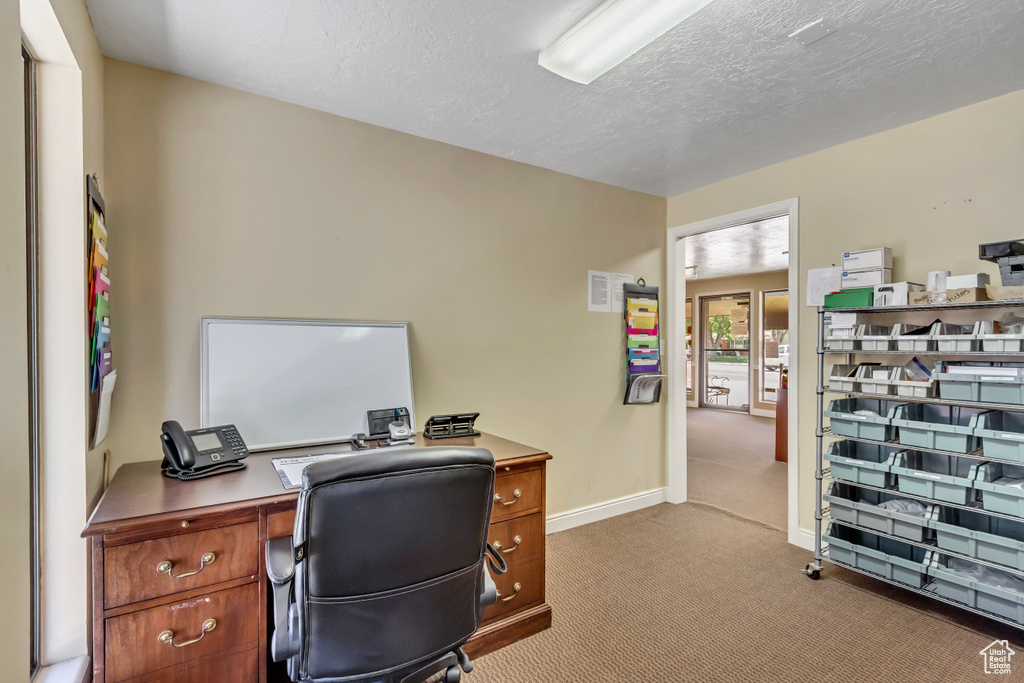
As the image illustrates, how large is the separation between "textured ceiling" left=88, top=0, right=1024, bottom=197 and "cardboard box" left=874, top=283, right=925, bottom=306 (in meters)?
0.90

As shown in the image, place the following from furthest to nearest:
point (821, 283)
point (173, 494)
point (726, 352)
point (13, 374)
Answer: point (726, 352), point (821, 283), point (173, 494), point (13, 374)

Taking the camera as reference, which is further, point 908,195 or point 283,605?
point 908,195

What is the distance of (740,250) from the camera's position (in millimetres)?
6344

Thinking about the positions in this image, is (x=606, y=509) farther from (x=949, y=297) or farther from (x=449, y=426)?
(x=949, y=297)

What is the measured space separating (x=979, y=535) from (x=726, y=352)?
7443 mm

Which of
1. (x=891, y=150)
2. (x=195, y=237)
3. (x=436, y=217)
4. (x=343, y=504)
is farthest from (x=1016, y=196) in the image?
(x=195, y=237)

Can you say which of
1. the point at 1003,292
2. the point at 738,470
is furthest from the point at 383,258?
the point at 738,470

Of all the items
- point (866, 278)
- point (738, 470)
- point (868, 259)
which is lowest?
point (738, 470)

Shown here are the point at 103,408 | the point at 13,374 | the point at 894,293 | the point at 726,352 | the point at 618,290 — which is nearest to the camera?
the point at 13,374

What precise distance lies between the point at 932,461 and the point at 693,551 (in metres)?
1.39

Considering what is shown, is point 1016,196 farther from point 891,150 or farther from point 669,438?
point 669,438

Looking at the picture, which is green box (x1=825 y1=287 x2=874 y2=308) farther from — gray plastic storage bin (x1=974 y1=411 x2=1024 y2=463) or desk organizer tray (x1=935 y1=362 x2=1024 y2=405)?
gray plastic storage bin (x1=974 y1=411 x2=1024 y2=463)

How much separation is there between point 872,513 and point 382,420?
263cm

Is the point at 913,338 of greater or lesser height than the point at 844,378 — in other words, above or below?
above
